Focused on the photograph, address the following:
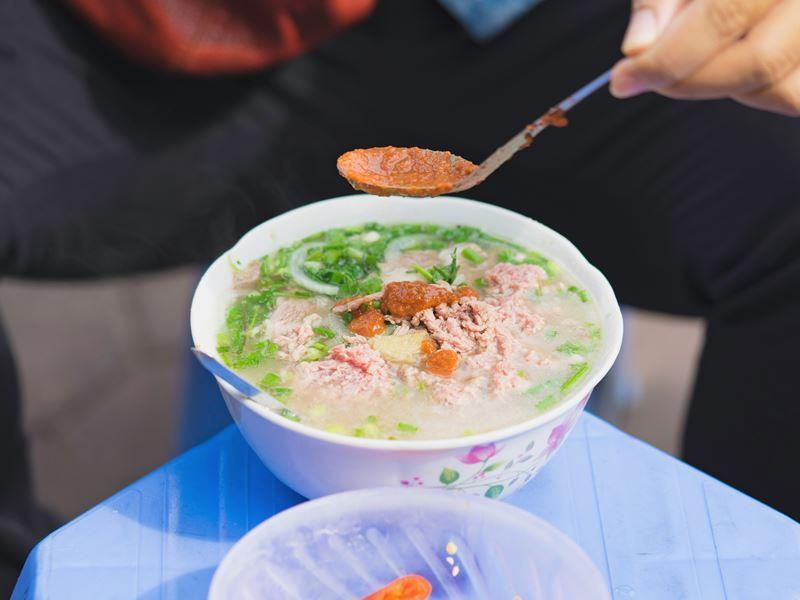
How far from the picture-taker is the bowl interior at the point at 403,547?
936 mm

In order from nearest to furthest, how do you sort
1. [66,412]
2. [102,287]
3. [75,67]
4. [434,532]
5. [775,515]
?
1. [434,532]
2. [775,515]
3. [75,67]
4. [66,412]
5. [102,287]

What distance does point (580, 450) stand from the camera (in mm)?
1195

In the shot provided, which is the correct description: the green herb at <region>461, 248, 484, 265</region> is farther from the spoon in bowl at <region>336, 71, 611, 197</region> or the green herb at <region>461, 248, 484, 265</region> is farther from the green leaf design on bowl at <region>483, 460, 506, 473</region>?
the green leaf design on bowl at <region>483, 460, 506, 473</region>

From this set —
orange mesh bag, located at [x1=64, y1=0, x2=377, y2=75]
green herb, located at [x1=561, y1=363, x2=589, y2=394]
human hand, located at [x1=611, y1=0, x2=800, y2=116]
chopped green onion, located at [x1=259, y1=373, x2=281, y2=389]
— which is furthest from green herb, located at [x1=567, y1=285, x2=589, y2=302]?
orange mesh bag, located at [x1=64, y1=0, x2=377, y2=75]

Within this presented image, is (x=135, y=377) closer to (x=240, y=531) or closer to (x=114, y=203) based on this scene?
(x=114, y=203)

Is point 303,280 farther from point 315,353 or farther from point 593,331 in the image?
point 593,331

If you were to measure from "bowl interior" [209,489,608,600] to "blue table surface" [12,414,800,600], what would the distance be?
0.12 m

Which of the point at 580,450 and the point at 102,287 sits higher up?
the point at 580,450

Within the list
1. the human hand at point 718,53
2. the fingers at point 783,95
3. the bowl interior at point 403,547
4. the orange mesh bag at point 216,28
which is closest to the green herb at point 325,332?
the bowl interior at point 403,547

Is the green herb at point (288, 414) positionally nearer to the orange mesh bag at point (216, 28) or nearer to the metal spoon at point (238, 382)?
the metal spoon at point (238, 382)

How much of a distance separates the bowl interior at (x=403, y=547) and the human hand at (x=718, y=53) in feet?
1.63

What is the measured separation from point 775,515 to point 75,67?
140cm

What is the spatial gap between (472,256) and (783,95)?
1.40 feet

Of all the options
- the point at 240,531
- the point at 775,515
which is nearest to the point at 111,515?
the point at 240,531
